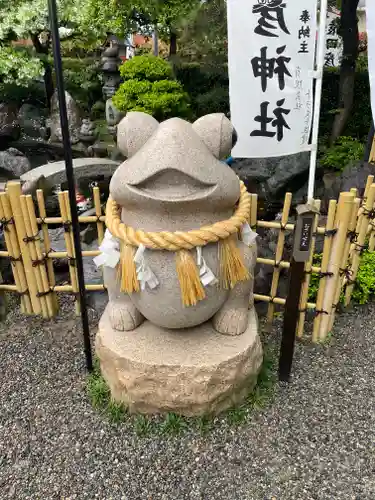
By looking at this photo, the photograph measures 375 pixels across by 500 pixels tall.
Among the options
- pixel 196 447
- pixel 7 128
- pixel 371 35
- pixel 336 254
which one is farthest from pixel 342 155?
pixel 7 128

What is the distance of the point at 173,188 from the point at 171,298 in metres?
0.61

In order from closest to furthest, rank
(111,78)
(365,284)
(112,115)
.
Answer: (365,284), (112,115), (111,78)

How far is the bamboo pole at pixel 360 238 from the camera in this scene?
3453 millimetres

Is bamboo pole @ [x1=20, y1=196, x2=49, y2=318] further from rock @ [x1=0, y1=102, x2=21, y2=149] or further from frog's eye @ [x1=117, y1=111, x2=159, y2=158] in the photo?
rock @ [x1=0, y1=102, x2=21, y2=149]

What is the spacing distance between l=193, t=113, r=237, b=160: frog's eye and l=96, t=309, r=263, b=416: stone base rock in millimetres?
1154

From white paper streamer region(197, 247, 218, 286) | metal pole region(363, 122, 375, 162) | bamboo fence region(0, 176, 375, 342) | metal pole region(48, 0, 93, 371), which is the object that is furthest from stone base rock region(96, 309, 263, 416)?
metal pole region(363, 122, 375, 162)

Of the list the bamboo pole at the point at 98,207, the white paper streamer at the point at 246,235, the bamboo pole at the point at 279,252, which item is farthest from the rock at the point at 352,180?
the bamboo pole at the point at 98,207

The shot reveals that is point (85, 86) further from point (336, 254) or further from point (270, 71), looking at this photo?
point (336, 254)

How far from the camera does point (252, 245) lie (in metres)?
2.67

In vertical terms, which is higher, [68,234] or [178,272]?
[178,272]

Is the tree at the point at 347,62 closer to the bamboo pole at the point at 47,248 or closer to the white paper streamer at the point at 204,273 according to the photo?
the bamboo pole at the point at 47,248

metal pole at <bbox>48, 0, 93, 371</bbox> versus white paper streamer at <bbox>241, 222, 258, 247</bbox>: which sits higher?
metal pole at <bbox>48, 0, 93, 371</bbox>

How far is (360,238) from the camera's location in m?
3.57

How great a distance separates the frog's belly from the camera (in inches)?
92.2
